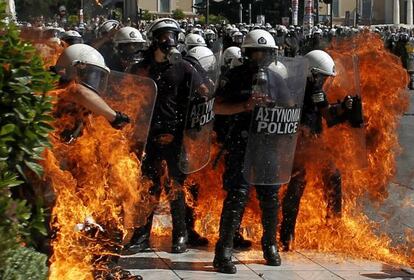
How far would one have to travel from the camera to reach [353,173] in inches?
305

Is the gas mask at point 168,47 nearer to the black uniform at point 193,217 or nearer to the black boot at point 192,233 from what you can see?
the black uniform at point 193,217

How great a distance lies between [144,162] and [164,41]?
3.17ft

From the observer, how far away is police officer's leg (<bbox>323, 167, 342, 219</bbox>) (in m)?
7.55

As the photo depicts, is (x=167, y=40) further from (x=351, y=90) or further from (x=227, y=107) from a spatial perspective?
(x=351, y=90)

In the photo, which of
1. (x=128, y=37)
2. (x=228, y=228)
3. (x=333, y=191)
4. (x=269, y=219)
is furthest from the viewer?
(x=128, y=37)

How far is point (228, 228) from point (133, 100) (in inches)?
51.4

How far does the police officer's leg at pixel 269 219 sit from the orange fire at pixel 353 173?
29.7 inches

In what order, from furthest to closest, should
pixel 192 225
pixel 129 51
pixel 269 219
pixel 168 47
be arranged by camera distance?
1. pixel 129 51
2. pixel 192 225
3. pixel 168 47
4. pixel 269 219

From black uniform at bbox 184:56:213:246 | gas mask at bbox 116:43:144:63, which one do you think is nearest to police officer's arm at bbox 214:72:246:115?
black uniform at bbox 184:56:213:246

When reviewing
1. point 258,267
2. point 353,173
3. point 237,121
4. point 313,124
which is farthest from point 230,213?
point 353,173

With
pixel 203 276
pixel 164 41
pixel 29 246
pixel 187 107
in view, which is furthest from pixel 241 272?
pixel 29 246

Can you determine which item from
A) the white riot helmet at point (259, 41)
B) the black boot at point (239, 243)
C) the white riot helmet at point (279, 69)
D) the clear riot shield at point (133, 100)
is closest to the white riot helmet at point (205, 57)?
the white riot helmet at point (259, 41)

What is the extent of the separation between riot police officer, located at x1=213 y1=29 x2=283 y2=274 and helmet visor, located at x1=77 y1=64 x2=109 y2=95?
1232 mm

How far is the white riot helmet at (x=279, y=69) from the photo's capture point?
6.59 m
